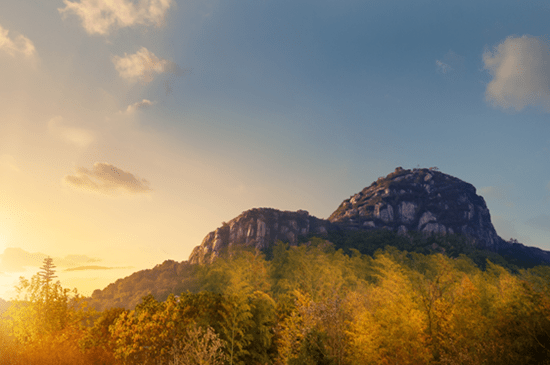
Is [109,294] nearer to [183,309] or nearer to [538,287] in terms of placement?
[183,309]

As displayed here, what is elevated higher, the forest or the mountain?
the mountain

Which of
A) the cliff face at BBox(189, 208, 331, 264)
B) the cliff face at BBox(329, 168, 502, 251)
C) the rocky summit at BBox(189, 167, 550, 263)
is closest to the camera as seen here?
Result: the cliff face at BBox(189, 208, 331, 264)

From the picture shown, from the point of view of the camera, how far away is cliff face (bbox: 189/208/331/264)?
507 ft

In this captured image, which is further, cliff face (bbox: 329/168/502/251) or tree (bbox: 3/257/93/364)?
cliff face (bbox: 329/168/502/251)

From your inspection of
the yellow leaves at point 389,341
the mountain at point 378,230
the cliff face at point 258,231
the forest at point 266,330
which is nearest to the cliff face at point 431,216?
the mountain at point 378,230

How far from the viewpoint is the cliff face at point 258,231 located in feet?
507

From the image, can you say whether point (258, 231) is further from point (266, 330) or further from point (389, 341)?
point (389, 341)

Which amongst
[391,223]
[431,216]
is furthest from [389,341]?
[431,216]

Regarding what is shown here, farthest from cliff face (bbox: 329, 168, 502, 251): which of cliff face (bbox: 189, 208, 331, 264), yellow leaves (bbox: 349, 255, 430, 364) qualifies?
yellow leaves (bbox: 349, 255, 430, 364)

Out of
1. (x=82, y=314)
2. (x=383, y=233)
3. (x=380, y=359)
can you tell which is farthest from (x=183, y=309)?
(x=383, y=233)

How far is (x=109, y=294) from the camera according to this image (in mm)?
121562

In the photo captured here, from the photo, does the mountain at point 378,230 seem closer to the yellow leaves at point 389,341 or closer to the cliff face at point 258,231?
the cliff face at point 258,231

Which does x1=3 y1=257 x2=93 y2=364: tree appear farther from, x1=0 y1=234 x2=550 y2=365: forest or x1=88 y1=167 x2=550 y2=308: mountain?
x1=88 y1=167 x2=550 y2=308: mountain

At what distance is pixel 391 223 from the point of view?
18275 cm
